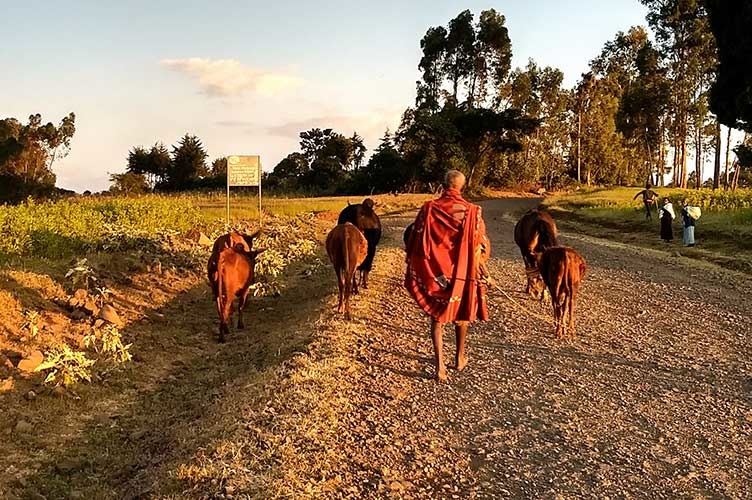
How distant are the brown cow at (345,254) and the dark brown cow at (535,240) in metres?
2.42

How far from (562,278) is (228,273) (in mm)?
4385

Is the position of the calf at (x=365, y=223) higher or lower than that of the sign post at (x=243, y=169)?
lower

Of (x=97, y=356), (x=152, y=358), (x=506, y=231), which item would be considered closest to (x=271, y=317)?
(x=152, y=358)

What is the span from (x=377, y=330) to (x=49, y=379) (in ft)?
11.9

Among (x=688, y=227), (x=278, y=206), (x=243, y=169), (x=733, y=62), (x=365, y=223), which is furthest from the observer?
(x=278, y=206)

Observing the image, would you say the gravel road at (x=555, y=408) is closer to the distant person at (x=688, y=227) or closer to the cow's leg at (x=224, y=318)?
the cow's leg at (x=224, y=318)

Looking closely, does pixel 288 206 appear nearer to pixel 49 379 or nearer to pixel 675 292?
pixel 675 292

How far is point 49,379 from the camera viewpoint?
244 inches

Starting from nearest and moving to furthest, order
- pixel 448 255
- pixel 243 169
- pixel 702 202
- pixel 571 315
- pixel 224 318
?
pixel 448 255, pixel 571 315, pixel 224 318, pixel 243 169, pixel 702 202

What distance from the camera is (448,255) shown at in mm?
5805

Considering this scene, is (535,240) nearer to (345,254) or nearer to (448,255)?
(345,254)

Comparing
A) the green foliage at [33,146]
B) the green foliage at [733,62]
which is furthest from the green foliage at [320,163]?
the green foliage at [733,62]

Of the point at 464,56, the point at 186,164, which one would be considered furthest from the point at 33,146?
the point at 464,56

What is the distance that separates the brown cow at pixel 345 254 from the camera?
836 cm
